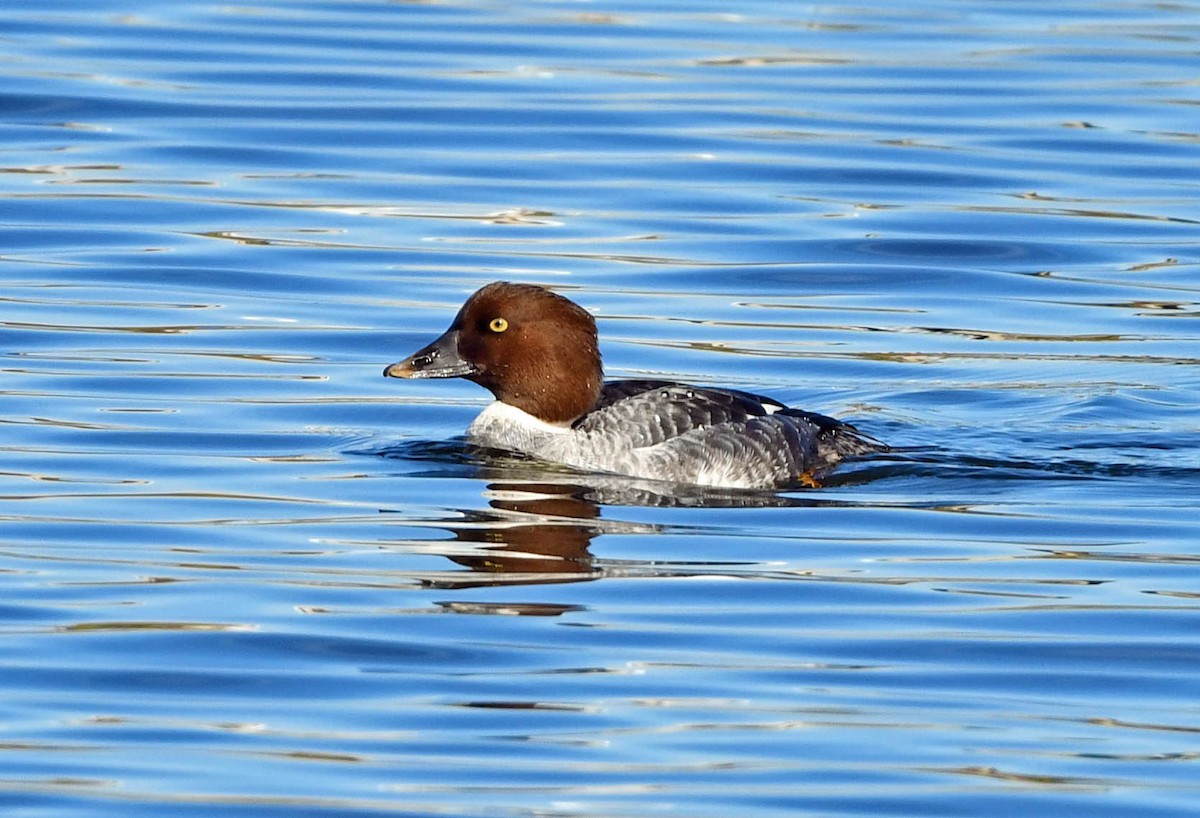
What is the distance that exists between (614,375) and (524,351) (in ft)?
6.77

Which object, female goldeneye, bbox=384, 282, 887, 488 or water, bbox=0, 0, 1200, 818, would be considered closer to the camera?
water, bbox=0, 0, 1200, 818

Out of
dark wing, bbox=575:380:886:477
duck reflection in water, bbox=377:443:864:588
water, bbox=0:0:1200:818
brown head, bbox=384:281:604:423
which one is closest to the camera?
water, bbox=0:0:1200:818

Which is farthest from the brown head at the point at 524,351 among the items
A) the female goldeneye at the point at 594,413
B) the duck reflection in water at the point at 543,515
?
the duck reflection in water at the point at 543,515

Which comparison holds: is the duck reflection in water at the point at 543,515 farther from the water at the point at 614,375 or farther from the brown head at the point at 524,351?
the brown head at the point at 524,351

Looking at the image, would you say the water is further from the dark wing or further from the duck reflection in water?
the dark wing

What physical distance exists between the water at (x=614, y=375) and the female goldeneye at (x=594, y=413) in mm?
224

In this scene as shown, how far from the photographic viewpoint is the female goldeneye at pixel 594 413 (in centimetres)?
1059

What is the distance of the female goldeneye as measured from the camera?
34.8 feet

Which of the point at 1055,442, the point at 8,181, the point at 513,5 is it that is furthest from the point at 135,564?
the point at 513,5

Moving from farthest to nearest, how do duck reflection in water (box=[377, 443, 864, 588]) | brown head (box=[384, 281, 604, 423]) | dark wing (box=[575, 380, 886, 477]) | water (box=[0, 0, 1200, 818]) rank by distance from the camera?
brown head (box=[384, 281, 604, 423])
dark wing (box=[575, 380, 886, 477])
duck reflection in water (box=[377, 443, 864, 588])
water (box=[0, 0, 1200, 818])

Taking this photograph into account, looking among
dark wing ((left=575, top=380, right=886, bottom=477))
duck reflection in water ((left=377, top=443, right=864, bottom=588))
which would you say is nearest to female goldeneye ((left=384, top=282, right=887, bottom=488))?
dark wing ((left=575, top=380, right=886, bottom=477))

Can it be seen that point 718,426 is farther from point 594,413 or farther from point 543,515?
point 543,515

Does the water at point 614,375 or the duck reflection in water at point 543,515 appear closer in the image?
the water at point 614,375

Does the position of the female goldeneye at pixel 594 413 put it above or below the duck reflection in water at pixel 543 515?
above
